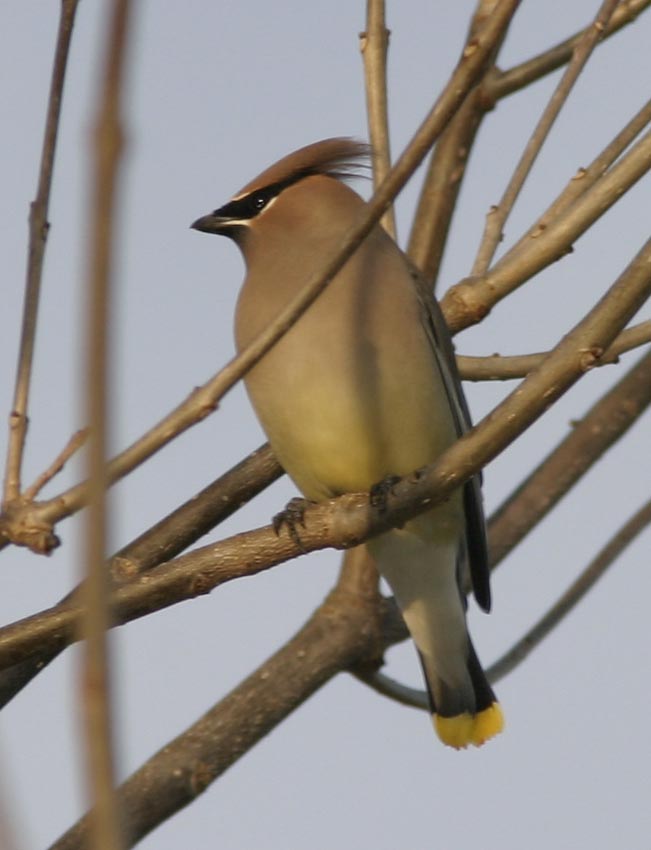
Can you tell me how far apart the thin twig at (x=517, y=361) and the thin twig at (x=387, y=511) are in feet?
1.48

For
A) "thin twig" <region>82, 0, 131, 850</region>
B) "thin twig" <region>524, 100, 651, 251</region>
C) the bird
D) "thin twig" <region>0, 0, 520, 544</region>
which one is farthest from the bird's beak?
"thin twig" <region>82, 0, 131, 850</region>

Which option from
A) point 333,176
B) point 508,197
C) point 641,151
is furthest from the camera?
point 333,176

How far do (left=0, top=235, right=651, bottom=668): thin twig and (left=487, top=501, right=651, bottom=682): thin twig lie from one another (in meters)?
1.63

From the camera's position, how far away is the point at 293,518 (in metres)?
3.24

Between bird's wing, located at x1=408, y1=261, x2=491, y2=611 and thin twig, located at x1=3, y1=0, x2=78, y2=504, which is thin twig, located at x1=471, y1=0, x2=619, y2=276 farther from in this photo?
thin twig, located at x1=3, y1=0, x2=78, y2=504

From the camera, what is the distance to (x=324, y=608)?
4398mm

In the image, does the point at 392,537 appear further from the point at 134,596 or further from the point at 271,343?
the point at 271,343

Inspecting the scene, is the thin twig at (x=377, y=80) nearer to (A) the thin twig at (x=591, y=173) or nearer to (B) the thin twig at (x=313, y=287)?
(A) the thin twig at (x=591, y=173)

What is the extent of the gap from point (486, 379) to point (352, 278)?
47 cm

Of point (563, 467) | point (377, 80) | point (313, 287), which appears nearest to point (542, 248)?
point (377, 80)

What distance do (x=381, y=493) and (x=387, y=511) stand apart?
319 mm

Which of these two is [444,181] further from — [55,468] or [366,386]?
[55,468]

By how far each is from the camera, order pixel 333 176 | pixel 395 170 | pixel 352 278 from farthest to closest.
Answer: pixel 333 176, pixel 352 278, pixel 395 170

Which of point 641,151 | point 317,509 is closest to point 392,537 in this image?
point 317,509
